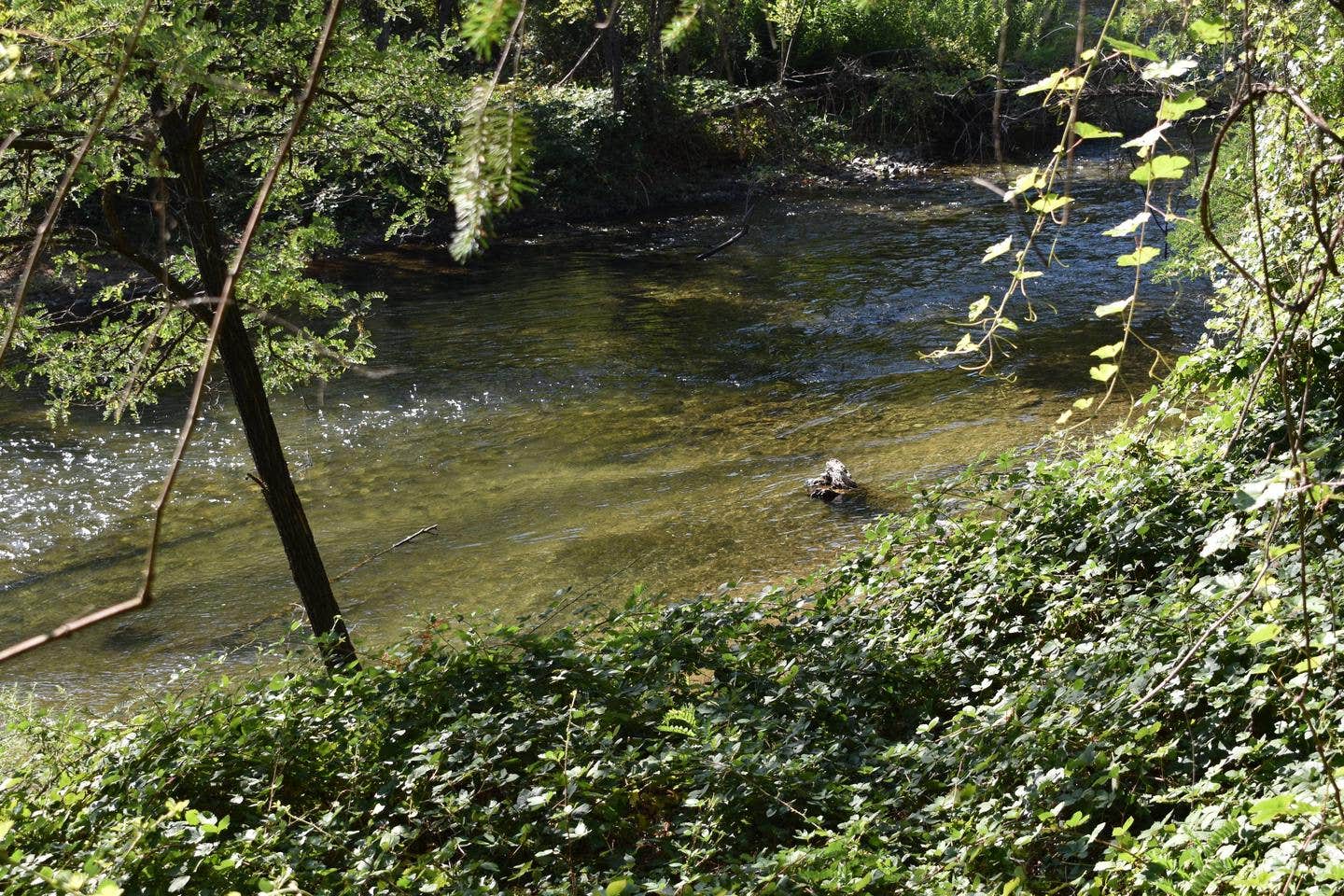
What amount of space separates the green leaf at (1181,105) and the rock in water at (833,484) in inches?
261

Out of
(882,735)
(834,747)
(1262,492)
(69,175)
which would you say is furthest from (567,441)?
(69,175)

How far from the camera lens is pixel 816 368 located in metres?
11.3

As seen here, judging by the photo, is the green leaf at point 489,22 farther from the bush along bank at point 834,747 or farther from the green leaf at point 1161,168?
the bush along bank at point 834,747

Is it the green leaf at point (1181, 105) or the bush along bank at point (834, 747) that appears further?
the bush along bank at point (834, 747)

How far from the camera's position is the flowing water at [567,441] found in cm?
743

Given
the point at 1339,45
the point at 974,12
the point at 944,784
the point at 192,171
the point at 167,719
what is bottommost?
the point at 944,784

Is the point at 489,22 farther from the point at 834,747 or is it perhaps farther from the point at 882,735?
the point at 882,735

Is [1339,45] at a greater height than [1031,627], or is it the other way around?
[1339,45]

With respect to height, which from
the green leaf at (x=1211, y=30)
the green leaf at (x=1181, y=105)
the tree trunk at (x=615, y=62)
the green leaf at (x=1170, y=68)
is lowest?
the green leaf at (x=1181, y=105)

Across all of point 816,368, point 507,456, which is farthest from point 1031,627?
point 816,368

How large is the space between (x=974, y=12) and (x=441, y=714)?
74.1ft

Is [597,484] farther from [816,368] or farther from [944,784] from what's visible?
[944,784]

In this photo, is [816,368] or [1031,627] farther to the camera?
[816,368]

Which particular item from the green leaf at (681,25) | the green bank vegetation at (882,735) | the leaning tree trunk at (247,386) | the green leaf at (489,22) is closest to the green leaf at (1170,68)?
the green bank vegetation at (882,735)
